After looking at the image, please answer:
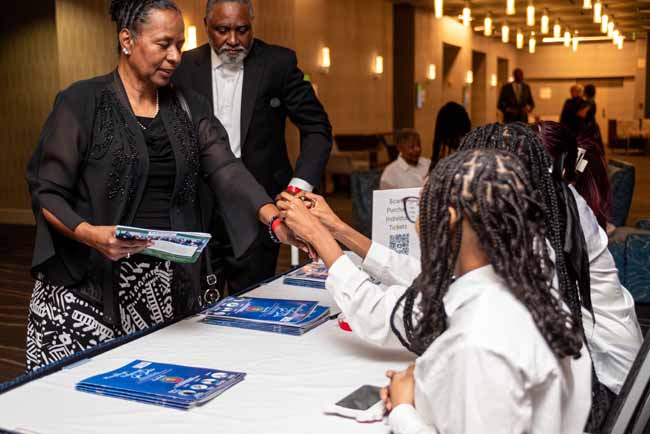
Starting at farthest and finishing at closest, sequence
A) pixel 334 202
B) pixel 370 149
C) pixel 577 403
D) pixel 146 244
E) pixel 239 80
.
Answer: pixel 370 149 < pixel 334 202 < pixel 239 80 < pixel 146 244 < pixel 577 403

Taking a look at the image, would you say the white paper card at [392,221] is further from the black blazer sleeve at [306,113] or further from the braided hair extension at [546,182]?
the black blazer sleeve at [306,113]

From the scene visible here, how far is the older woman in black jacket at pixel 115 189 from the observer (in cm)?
225

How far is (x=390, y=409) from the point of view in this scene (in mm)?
1462

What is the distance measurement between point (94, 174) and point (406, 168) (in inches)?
165

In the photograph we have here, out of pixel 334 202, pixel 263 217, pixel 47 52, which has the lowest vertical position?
pixel 334 202

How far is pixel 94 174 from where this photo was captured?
2.28 m

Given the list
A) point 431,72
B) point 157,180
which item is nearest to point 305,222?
point 157,180

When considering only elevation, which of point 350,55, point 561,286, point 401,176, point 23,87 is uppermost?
point 350,55

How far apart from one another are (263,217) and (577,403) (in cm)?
142

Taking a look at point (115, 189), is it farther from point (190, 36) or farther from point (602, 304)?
point (190, 36)

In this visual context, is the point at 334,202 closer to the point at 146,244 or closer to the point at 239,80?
→ the point at 239,80

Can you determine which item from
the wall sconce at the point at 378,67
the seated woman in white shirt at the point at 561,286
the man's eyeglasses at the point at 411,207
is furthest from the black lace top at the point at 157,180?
the wall sconce at the point at 378,67

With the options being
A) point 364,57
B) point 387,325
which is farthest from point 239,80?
point 364,57

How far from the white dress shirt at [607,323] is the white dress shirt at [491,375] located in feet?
2.70
